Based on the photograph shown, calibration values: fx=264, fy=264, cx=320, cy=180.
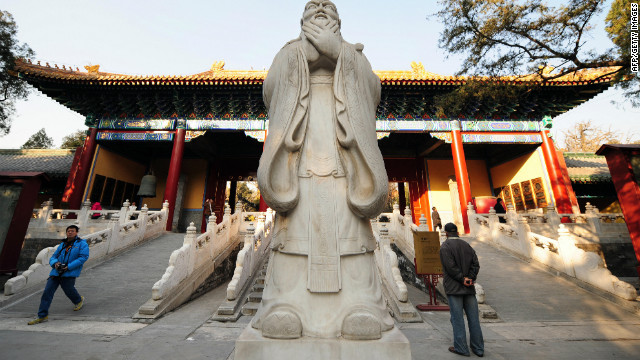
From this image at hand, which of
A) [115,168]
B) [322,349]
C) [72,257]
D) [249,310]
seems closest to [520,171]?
[249,310]

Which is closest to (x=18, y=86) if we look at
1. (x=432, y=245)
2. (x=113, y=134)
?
(x=113, y=134)

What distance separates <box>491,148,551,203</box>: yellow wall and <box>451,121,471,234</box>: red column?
114 inches

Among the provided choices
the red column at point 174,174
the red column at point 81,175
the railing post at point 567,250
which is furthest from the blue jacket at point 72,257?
the railing post at point 567,250

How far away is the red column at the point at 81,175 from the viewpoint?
942 centimetres

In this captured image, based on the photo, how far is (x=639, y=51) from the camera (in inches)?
186

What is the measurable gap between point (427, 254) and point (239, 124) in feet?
29.4

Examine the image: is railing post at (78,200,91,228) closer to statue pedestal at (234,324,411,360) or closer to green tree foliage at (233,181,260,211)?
statue pedestal at (234,324,411,360)

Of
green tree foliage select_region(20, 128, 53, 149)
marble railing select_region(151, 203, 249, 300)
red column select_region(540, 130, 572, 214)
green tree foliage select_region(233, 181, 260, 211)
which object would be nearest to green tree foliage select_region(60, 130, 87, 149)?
green tree foliage select_region(20, 128, 53, 149)

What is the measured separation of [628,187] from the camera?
4.29 m

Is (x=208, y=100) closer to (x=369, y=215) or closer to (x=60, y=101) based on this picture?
(x=60, y=101)

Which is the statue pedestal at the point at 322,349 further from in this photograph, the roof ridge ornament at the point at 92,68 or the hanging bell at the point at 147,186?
the roof ridge ornament at the point at 92,68

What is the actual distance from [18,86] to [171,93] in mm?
7041

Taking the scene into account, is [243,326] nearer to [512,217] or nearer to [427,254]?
[427,254]

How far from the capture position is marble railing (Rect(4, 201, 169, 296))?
4.61 metres
